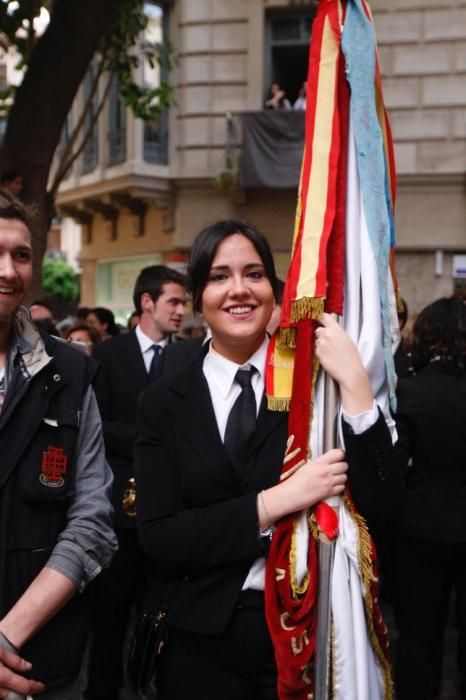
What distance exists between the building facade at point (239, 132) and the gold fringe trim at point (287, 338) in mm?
11554

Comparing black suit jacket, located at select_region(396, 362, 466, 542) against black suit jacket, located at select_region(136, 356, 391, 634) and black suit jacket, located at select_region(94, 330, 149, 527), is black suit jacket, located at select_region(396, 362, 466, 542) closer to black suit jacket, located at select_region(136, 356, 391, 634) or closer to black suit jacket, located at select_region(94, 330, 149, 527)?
black suit jacket, located at select_region(94, 330, 149, 527)

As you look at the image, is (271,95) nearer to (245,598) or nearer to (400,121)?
(400,121)

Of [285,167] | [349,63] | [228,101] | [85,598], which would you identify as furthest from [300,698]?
[228,101]

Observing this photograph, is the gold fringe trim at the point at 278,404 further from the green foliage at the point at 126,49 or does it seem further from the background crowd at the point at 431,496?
the green foliage at the point at 126,49

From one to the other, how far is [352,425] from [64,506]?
0.80 metres

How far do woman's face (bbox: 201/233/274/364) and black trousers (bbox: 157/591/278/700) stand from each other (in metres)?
0.74

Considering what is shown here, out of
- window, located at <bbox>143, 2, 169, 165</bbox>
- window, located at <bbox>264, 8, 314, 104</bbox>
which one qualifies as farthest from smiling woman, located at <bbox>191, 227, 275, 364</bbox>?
window, located at <bbox>143, 2, 169, 165</bbox>

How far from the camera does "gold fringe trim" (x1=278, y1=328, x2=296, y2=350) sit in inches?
92.7

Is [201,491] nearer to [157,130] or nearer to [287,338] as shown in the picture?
[287,338]

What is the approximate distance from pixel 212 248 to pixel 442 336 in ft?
5.64

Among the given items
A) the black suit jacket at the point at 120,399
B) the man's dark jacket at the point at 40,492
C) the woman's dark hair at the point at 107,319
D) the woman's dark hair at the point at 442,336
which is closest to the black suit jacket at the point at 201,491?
the man's dark jacket at the point at 40,492

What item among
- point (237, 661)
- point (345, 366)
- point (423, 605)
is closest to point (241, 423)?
point (345, 366)

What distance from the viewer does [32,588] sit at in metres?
2.07

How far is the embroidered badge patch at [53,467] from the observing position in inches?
83.7
